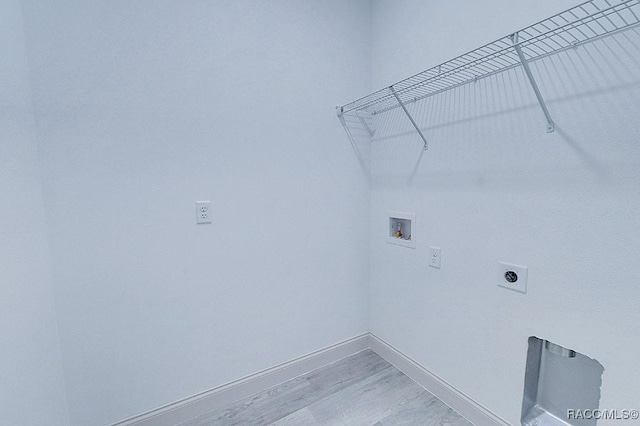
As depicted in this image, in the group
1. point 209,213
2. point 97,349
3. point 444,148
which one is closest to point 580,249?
point 444,148

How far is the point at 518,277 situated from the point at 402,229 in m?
0.70

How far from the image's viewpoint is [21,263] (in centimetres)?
97

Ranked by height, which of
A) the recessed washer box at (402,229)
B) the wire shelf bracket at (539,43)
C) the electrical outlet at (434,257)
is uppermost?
the wire shelf bracket at (539,43)

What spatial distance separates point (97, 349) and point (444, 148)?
→ 1.94 metres

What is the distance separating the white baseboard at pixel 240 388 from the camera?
1.37m

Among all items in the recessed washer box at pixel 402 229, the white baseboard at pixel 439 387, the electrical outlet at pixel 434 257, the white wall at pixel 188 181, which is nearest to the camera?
the white wall at pixel 188 181

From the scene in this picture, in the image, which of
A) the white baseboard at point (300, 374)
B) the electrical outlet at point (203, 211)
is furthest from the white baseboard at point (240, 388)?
the electrical outlet at point (203, 211)

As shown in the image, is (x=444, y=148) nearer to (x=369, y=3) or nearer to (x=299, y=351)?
(x=369, y=3)

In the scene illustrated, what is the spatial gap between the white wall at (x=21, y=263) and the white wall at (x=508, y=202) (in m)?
1.74

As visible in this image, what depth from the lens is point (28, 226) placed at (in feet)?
3.33

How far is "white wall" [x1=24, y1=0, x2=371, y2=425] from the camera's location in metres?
1.14

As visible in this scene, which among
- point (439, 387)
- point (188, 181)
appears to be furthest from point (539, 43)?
point (439, 387)

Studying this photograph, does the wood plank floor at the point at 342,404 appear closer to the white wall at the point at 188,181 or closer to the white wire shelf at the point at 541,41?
the white wall at the point at 188,181

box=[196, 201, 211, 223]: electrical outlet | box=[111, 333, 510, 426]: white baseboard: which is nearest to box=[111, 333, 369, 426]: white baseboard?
box=[111, 333, 510, 426]: white baseboard
